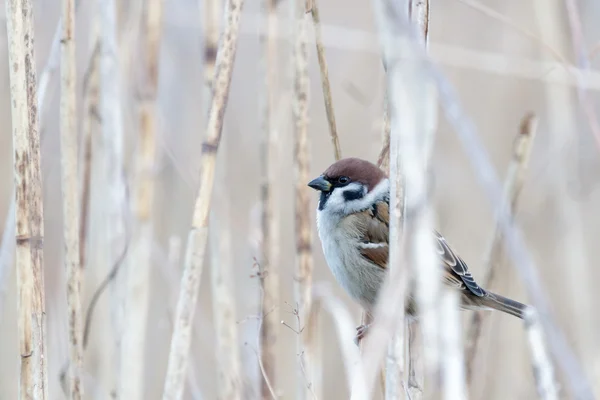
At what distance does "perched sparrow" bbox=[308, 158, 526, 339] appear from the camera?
2.30 meters

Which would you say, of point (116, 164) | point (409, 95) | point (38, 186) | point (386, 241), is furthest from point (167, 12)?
point (409, 95)

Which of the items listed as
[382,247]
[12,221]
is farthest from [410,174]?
[382,247]

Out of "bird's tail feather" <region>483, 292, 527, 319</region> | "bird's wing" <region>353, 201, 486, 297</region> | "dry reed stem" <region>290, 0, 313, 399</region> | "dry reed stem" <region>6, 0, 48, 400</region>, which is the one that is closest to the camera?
"dry reed stem" <region>6, 0, 48, 400</region>

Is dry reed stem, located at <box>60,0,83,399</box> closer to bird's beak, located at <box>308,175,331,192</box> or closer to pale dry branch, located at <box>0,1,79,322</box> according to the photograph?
pale dry branch, located at <box>0,1,79,322</box>

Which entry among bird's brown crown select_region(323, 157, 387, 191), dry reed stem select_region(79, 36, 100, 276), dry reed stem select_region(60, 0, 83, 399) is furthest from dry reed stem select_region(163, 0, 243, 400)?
bird's brown crown select_region(323, 157, 387, 191)

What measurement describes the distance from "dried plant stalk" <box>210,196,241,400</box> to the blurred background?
0.20 ft

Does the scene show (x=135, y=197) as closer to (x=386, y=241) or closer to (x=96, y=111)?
(x=96, y=111)

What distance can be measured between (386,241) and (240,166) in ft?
3.04

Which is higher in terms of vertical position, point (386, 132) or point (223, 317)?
point (386, 132)

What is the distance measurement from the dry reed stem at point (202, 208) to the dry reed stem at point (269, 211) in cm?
39

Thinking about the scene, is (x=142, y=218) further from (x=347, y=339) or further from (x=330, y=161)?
(x=330, y=161)

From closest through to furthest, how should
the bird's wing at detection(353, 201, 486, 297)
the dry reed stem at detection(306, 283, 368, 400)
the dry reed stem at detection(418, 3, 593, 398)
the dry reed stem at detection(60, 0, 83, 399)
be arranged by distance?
1. the dry reed stem at detection(418, 3, 593, 398)
2. the dry reed stem at detection(306, 283, 368, 400)
3. the dry reed stem at detection(60, 0, 83, 399)
4. the bird's wing at detection(353, 201, 486, 297)

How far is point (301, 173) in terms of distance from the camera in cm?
204

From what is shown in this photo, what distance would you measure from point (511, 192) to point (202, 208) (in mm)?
842
